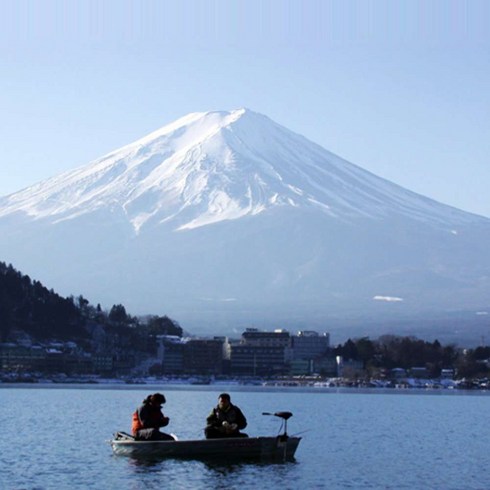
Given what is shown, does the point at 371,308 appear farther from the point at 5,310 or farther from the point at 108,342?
the point at 5,310

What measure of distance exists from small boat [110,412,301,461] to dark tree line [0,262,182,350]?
9391cm

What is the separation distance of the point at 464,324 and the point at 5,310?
229ft

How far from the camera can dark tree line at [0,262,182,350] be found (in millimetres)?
127750

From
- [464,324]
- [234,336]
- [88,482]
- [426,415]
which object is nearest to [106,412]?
[426,415]

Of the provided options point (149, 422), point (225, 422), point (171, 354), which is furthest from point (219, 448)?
point (171, 354)

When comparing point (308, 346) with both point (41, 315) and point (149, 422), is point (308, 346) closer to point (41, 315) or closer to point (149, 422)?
point (41, 315)

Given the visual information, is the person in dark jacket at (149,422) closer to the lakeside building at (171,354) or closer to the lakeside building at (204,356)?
the lakeside building at (171,354)

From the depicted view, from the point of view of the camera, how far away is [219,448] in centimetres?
3353

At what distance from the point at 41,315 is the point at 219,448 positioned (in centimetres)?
9873

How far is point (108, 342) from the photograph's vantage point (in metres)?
138

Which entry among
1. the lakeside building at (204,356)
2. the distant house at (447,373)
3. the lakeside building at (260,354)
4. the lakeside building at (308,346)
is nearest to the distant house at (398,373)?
the distant house at (447,373)

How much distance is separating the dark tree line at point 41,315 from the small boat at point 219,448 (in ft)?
308

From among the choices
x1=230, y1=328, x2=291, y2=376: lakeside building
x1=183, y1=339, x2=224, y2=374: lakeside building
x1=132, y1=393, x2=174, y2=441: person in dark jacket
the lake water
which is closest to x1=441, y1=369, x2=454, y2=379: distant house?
x1=230, y1=328, x2=291, y2=376: lakeside building

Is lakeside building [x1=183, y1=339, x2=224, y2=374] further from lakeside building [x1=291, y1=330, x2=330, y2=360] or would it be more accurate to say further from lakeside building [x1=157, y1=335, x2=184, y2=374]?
lakeside building [x1=291, y1=330, x2=330, y2=360]
